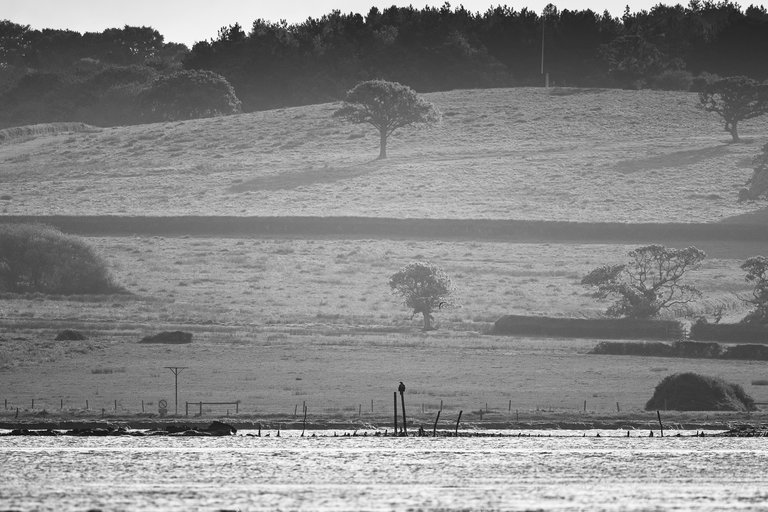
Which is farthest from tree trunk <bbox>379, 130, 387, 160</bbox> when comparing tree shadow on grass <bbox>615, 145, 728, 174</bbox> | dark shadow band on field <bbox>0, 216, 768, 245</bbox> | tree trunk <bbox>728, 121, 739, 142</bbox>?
tree trunk <bbox>728, 121, 739, 142</bbox>

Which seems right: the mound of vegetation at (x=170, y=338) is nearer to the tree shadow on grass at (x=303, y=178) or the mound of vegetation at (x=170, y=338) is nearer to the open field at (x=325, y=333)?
the open field at (x=325, y=333)

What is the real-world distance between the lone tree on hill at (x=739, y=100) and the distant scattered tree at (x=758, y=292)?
2472 inches

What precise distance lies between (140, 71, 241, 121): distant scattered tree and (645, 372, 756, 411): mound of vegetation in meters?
142

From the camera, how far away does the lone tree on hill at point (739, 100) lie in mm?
157375

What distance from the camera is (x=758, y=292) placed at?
95.8 metres

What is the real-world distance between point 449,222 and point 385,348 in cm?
4759

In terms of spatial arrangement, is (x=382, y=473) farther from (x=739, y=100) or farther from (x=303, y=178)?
(x=739, y=100)

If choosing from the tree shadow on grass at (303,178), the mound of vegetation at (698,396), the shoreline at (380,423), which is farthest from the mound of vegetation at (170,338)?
the tree shadow on grass at (303,178)

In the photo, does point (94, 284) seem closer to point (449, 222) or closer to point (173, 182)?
point (449, 222)

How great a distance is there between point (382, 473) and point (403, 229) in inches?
3478

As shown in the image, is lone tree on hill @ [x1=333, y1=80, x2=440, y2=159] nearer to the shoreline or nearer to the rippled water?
the shoreline

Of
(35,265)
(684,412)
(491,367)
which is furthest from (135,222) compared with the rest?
(684,412)

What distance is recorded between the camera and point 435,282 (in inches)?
3708

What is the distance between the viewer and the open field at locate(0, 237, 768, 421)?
62438mm
